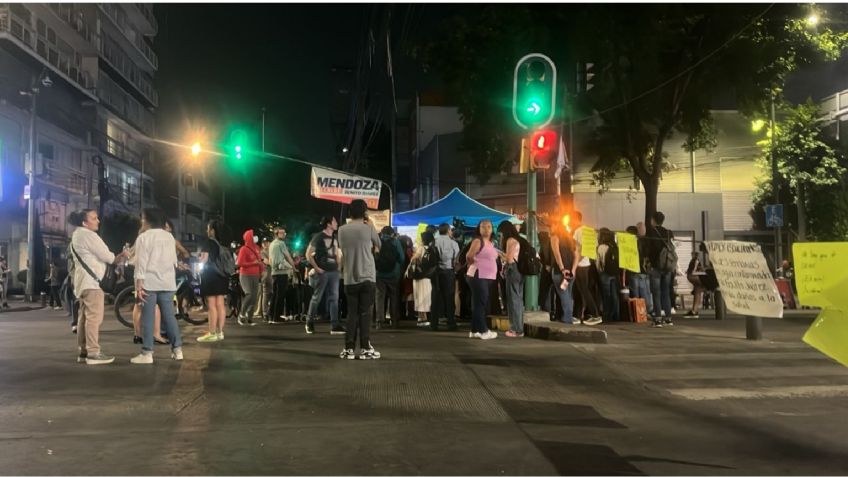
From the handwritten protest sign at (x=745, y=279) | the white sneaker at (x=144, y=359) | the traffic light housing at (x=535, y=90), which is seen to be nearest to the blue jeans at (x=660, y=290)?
the handwritten protest sign at (x=745, y=279)

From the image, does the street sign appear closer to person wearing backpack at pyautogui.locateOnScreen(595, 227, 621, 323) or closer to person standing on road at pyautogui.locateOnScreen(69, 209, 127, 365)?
person wearing backpack at pyautogui.locateOnScreen(595, 227, 621, 323)

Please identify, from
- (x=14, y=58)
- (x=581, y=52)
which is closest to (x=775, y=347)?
(x=581, y=52)

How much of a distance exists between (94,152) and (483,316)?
37028 mm

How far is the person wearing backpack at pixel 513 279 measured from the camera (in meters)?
9.30

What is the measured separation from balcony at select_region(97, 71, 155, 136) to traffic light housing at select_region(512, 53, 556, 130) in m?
38.3

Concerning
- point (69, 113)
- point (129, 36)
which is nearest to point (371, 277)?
point (69, 113)

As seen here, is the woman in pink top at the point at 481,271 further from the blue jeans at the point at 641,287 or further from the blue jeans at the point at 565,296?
the blue jeans at the point at 641,287

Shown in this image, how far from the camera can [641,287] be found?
450 inches

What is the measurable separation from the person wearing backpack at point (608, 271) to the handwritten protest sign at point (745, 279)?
2183 mm

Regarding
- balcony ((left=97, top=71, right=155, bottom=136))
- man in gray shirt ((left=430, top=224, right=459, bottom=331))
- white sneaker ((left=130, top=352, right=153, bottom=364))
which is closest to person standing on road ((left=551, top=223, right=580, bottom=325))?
man in gray shirt ((left=430, top=224, right=459, bottom=331))

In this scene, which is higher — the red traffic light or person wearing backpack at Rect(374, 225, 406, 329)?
the red traffic light

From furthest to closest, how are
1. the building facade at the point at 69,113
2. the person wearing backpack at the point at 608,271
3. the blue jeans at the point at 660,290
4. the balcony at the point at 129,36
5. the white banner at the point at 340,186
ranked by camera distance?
the balcony at the point at 129,36 → the building facade at the point at 69,113 → the white banner at the point at 340,186 → the person wearing backpack at the point at 608,271 → the blue jeans at the point at 660,290

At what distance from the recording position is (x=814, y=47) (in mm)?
19031

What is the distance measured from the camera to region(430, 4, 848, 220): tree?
18.8 meters
